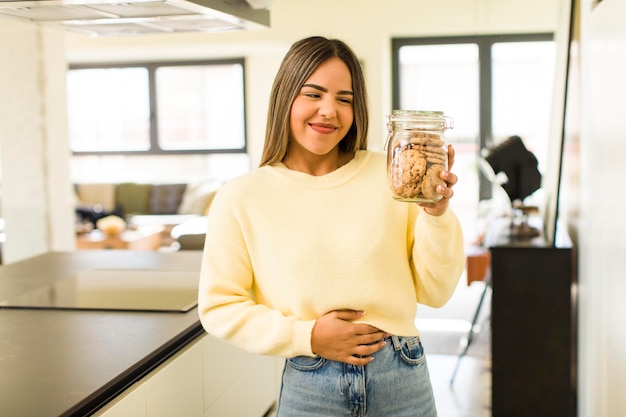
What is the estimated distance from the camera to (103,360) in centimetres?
154

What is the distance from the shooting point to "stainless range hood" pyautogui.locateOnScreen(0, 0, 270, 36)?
1884 millimetres

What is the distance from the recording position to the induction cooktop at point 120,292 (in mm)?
2021

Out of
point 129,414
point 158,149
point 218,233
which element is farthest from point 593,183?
point 158,149

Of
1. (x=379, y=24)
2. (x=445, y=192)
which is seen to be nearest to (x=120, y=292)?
(x=445, y=192)

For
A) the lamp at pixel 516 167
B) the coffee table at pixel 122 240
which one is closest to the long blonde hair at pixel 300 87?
the lamp at pixel 516 167

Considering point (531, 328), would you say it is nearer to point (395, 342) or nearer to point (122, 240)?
point (395, 342)

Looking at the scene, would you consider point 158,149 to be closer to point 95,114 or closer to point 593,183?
point 95,114

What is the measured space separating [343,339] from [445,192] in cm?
32

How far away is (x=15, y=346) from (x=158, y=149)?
23.3 ft

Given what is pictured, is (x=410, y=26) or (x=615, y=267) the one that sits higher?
(x=410, y=26)

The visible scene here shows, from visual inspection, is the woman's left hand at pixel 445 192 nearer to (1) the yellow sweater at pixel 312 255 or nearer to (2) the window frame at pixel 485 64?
(1) the yellow sweater at pixel 312 255

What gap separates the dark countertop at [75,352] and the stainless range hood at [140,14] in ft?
2.53

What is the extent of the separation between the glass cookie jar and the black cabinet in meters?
1.72

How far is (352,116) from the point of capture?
57.2 inches
